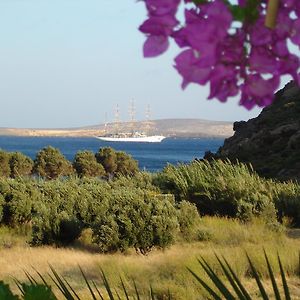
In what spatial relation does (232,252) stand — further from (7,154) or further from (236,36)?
(7,154)

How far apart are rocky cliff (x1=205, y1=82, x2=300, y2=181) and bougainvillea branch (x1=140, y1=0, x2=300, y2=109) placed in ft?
66.4

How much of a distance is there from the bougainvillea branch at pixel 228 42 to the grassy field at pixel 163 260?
5.83 metres

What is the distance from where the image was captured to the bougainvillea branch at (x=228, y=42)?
31.3 inches

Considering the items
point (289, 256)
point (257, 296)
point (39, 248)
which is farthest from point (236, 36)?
point (39, 248)

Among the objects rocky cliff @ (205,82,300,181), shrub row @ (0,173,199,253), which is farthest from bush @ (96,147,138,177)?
shrub row @ (0,173,199,253)

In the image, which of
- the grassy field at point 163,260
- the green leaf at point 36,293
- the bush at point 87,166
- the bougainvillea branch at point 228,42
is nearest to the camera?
the bougainvillea branch at point 228,42

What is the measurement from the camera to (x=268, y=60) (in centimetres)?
85

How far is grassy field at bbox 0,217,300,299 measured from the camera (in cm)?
756

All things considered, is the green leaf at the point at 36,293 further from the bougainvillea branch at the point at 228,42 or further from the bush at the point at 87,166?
the bush at the point at 87,166

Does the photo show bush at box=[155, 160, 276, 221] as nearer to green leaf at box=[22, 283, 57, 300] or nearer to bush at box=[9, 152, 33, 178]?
green leaf at box=[22, 283, 57, 300]

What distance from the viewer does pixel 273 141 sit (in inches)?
1130

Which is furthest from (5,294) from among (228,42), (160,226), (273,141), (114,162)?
(114,162)

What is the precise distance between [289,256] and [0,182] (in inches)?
278

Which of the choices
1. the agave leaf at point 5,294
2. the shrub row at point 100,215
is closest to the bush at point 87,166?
the shrub row at point 100,215
